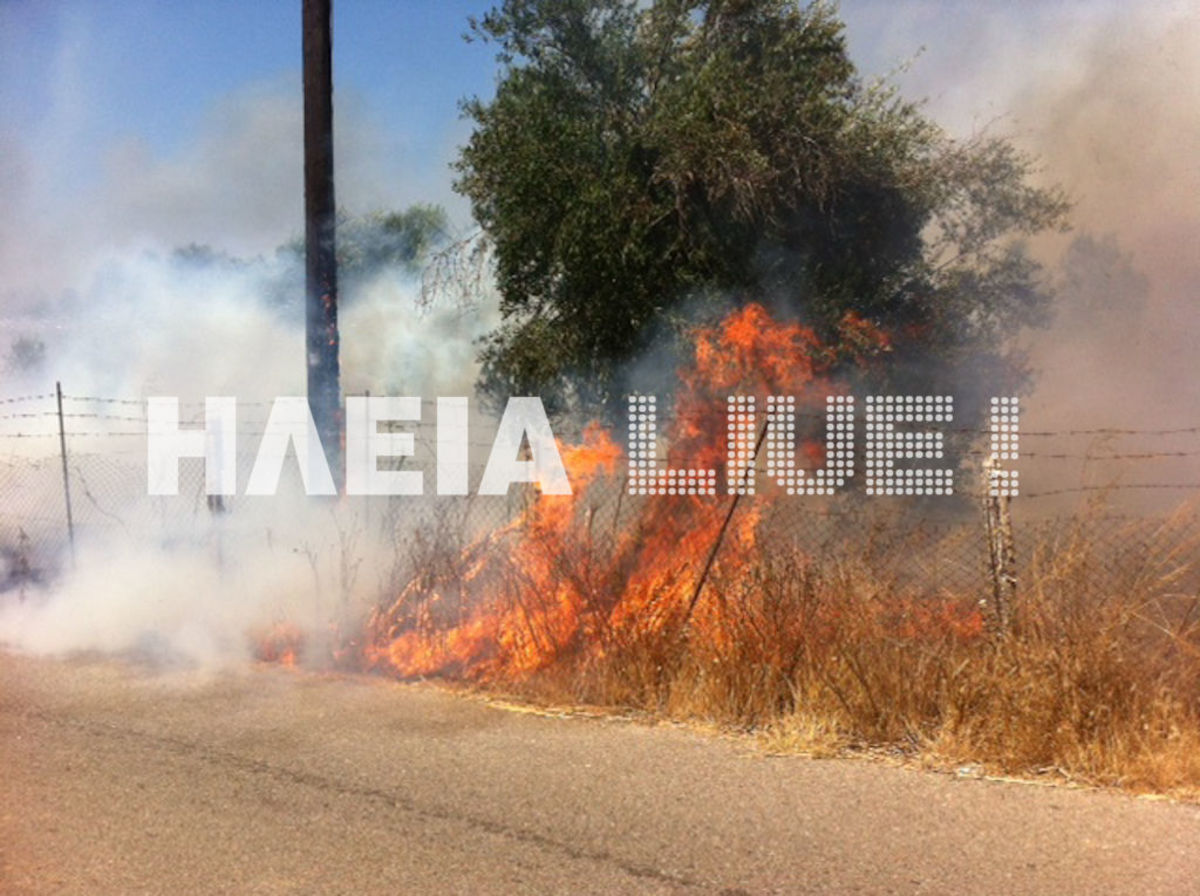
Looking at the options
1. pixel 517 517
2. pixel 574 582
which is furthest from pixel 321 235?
pixel 574 582


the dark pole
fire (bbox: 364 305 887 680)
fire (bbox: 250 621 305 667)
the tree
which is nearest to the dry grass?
fire (bbox: 364 305 887 680)

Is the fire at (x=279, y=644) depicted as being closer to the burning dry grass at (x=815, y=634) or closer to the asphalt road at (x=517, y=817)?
the burning dry grass at (x=815, y=634)

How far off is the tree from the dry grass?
300 inches

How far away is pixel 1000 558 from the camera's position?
6.47 m

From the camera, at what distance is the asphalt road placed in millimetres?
4523

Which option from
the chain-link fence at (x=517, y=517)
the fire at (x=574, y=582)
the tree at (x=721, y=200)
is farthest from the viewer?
the tree at (x=721, y=200)

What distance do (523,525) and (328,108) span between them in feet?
15.2

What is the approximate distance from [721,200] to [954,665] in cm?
911

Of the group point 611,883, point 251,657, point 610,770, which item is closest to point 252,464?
point 251,657

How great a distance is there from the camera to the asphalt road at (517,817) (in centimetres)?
452

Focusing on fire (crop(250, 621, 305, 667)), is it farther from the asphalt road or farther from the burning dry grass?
the asphalt road

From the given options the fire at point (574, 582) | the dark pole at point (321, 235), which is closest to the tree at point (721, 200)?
the dark pole at point (321, 235)

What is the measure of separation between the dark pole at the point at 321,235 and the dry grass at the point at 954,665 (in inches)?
168

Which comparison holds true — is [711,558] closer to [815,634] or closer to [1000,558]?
[815,634]
